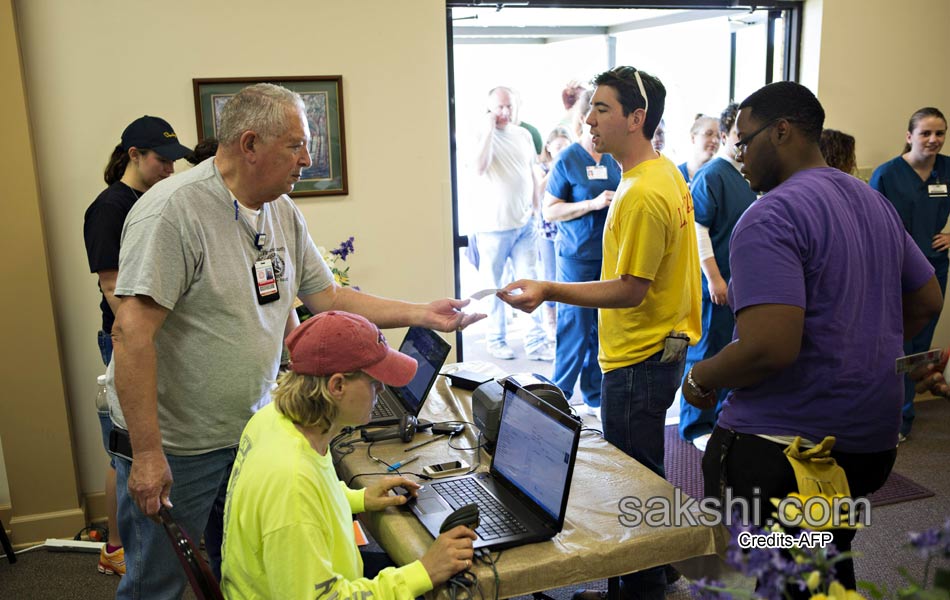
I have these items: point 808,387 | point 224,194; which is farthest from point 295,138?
point 808,387

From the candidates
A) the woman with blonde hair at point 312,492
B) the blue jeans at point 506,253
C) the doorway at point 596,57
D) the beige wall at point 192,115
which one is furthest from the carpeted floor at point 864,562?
the blue jeans at point 506,253

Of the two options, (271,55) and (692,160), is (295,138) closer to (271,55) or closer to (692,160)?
(271,55)

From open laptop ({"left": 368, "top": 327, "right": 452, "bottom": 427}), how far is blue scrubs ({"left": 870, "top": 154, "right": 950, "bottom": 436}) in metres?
2.74

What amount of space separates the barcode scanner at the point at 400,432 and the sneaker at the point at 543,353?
9.86ft

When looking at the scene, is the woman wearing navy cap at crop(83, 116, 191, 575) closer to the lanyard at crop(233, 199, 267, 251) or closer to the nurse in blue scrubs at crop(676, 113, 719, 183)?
the lanyard at crop(233, 199, 267, 251)

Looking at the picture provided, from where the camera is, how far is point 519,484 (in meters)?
1.73

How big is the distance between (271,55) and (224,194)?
1.74 m

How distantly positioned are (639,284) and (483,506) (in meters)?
0.78

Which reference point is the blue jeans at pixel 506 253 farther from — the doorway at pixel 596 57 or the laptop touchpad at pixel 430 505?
the laptop touchpad at pixel 430 505

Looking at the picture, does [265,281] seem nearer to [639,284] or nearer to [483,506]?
[483,506]

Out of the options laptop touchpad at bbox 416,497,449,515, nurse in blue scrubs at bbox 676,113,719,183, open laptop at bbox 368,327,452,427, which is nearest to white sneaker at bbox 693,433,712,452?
nurse in blue scrubs at bbox 676,113,719,183

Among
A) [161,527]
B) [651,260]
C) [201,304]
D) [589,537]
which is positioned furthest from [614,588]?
[201,304]

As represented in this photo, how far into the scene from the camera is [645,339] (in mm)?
2186

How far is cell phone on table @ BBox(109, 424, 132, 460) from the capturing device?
179cm
